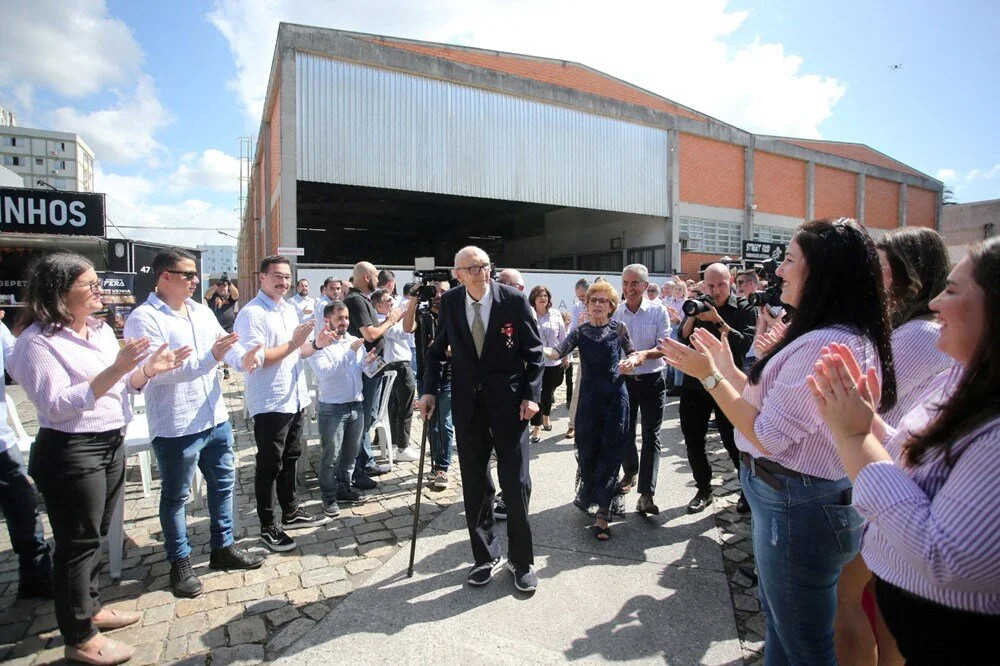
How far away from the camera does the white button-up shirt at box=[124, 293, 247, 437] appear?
3.21m

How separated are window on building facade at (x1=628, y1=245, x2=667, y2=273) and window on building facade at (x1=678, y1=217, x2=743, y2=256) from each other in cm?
101

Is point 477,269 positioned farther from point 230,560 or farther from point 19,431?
point 19,431

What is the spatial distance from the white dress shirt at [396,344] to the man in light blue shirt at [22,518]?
9.72ft

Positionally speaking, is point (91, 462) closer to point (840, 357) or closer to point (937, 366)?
point (840, 357)

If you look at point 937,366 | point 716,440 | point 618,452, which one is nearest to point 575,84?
point 716,440

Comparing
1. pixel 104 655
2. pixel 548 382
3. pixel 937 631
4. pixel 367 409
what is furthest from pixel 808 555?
pixel 548 382

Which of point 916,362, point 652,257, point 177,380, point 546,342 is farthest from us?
point 652,257

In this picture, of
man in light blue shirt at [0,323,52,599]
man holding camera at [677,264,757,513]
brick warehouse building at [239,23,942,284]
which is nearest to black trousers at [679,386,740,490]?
man holding camera at [677,264,757,513]

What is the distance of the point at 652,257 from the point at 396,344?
18651 millimetres

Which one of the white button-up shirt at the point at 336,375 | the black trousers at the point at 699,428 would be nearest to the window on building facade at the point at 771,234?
the black trousers at the point at 699,428

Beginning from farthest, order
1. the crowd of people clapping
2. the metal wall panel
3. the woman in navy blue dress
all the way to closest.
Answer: the metal wall panel, the woman in navy blue dress, the crowd of people clapping

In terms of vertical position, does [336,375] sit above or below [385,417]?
above

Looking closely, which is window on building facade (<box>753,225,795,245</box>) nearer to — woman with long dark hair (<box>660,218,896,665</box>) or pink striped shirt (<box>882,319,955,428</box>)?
pink striped shirt (<box>882,319,955,428</box>)

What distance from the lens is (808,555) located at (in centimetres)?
186
